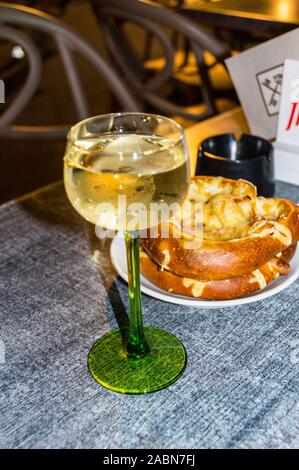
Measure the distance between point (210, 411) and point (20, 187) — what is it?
2203 millimetres

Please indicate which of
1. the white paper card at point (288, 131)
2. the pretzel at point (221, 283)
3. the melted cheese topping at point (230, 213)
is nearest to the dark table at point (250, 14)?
the white paper card at point (288, 131)

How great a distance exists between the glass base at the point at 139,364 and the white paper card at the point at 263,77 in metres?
0.54

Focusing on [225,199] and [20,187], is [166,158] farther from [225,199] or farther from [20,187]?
[20,187]

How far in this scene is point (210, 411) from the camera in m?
0.52

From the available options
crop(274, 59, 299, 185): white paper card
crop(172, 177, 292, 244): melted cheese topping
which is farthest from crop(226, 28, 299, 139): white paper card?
crop(172, 177, 292, 244): melted cheese topping

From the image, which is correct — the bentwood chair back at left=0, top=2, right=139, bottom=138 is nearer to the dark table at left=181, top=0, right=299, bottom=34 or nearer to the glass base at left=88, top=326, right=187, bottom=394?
the dark table at left=181, top=0, right=299, bottom=34

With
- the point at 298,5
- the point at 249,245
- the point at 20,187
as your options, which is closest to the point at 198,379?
the point at 249,245

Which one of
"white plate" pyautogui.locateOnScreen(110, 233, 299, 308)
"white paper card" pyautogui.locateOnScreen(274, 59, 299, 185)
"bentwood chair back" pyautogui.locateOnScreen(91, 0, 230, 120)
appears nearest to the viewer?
"white plate" pyautogui.locateOnScreen(110, 233, 299, 308)

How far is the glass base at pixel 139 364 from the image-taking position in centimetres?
55

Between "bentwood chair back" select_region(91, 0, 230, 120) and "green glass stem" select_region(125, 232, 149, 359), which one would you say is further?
"bentwood chair back" select_region(91, 0, 230, 120)

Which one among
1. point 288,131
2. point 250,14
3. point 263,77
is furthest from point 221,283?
point 250,14

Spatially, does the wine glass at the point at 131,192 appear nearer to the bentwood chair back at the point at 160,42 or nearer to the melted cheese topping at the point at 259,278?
the melted cheese topping at the point at 259,278

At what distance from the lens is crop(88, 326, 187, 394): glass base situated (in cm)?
55

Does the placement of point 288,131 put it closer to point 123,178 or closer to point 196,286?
point 196,286
